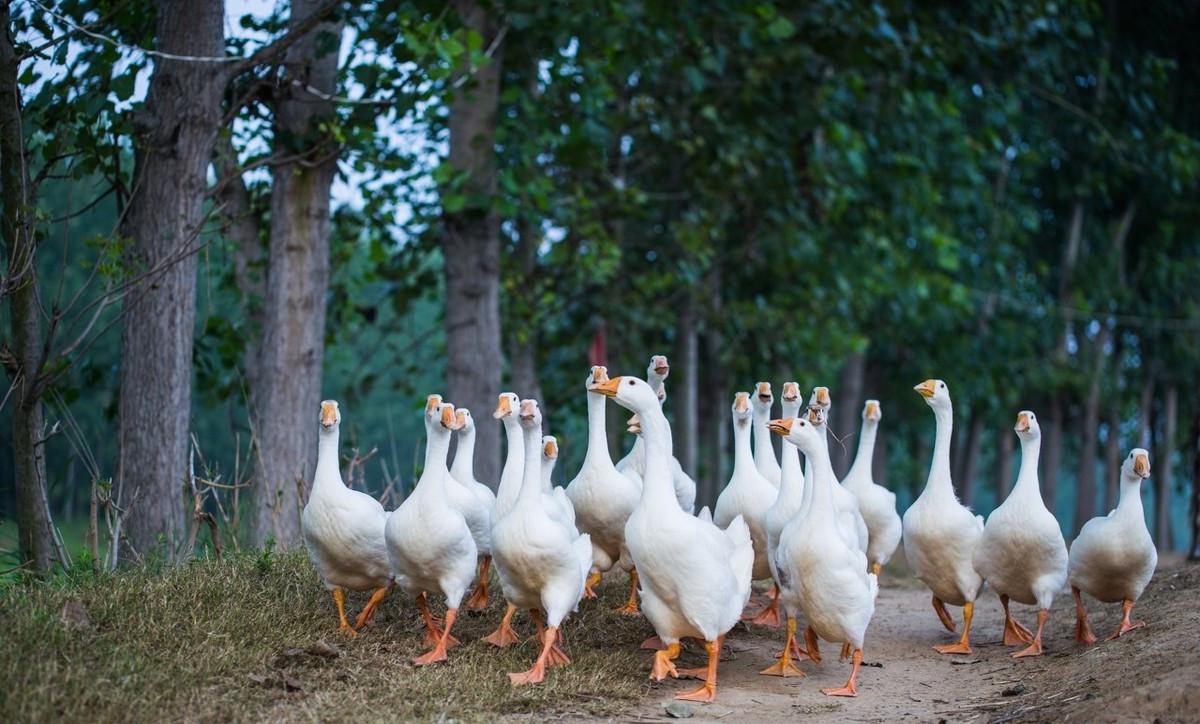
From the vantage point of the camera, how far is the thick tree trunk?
26.6ft

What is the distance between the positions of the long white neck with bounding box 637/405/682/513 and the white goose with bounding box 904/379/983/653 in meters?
2.12

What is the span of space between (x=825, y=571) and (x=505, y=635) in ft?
6.05

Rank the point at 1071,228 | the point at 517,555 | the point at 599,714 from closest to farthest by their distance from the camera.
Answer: the point at 599,714, the point at 517,555, the point at 1071,228

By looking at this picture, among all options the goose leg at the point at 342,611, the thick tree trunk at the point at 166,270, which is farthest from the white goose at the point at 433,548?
the thick tree trunk at the point at 166,270

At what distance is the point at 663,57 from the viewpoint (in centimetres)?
1430

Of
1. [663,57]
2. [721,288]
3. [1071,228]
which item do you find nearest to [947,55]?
[663,57]

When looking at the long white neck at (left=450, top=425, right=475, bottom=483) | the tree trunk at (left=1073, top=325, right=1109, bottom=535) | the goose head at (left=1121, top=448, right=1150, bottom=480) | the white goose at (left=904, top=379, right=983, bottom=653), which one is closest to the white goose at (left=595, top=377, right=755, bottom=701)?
the long white neck at (left=450, top=425, right=475, bottom=483)

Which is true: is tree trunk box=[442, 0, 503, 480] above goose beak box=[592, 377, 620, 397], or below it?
above

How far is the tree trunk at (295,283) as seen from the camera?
939 centimetres

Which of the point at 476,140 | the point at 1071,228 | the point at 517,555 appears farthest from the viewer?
the point at 1071,228

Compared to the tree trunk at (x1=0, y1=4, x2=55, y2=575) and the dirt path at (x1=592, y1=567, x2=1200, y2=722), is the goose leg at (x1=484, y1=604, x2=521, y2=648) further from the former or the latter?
the tree trunk at (x1=0, y1=4, x2=55, y2=575)

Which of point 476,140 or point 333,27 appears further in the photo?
point 476,140

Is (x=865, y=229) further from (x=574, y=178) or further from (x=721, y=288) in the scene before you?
(x=574, y=178)

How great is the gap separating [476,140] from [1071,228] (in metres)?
16.5
